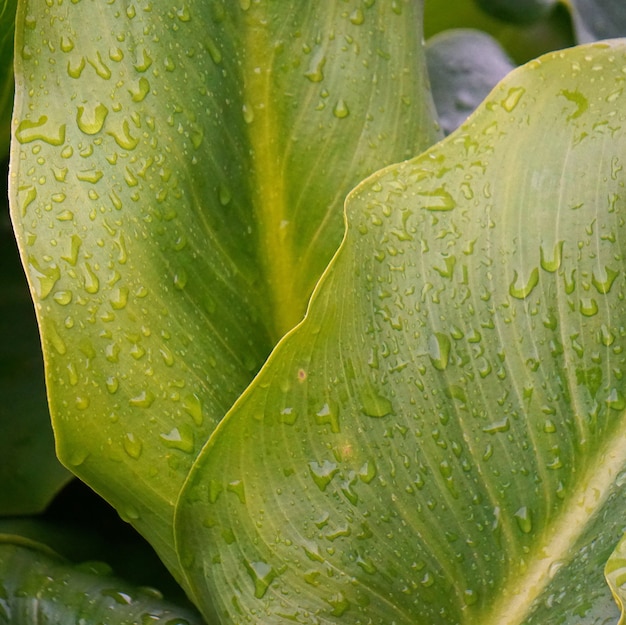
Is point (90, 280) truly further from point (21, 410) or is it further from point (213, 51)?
point (21, 410)

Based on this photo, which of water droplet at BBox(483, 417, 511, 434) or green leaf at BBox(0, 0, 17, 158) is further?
green leaf at BBox(0, 0, 17, 158)

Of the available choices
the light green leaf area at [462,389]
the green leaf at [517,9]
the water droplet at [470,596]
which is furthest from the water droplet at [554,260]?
the green leaf at [517,9]

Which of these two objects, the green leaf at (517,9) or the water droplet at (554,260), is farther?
the green leaf at (517,9)

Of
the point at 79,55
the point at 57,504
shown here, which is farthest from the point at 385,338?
the point at 57,504

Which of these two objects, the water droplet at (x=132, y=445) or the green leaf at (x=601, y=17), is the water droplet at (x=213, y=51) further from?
the green leaf at (x=601, y=17)

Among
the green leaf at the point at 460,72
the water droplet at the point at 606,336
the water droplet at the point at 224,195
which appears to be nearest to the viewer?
the water droplet at the point at 606,336

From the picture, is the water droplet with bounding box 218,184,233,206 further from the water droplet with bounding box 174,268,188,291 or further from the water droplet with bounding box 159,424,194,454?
the water droplet with bounding box 159,424,194,454

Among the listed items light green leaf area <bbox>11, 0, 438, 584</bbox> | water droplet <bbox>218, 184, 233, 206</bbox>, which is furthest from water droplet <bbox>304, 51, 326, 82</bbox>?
water droplet <bbox>218, 184, 233, 206</bbox>
